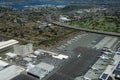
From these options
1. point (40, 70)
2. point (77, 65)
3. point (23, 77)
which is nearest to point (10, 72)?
point (23, 77)

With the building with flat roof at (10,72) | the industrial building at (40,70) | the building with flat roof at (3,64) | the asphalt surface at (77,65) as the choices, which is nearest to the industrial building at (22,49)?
the building with flat roof at (3,64)

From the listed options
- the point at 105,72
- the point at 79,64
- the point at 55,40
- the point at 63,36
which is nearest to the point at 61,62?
the point at 79,64

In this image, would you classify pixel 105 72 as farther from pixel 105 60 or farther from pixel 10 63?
pixel 10 63

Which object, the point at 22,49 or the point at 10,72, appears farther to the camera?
the point at 22,49

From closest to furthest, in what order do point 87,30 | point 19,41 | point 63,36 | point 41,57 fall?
1. point 41,57
2. point 19,41
3. point 63,36
4. point 87,30

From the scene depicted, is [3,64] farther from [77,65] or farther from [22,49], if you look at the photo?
[77,65]

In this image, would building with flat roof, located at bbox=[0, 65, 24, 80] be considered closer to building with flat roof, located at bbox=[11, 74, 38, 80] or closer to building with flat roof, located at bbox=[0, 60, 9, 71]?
building with flat roof, located at bbox=[11, 74, 38, 80]

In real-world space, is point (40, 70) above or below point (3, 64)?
above
